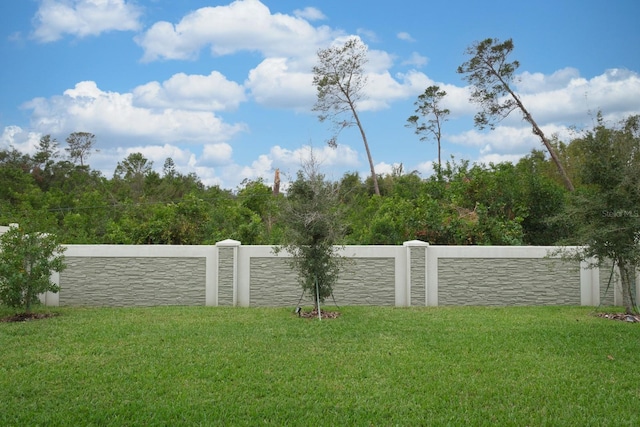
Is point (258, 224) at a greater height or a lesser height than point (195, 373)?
greater

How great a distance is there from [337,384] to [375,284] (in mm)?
7338

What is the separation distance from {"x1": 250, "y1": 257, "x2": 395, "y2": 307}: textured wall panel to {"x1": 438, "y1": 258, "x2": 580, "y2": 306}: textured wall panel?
4.53 feet

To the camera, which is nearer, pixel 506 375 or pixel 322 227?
pixel 506 375

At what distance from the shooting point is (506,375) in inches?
271

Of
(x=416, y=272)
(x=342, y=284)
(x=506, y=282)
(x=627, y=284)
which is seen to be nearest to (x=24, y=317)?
(x=342, y=284)

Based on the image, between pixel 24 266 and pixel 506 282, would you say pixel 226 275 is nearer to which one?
pixel 24 266

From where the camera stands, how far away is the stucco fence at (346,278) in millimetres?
13555

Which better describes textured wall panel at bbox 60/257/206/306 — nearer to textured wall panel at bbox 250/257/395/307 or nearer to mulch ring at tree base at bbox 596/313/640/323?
textured wall panel at bbox 250/257/395/307

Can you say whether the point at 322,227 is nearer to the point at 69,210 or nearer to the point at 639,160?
the point at 639,160

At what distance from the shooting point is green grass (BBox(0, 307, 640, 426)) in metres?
5.59

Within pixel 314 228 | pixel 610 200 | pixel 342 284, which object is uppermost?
pixel 610 200

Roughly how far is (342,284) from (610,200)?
623cm

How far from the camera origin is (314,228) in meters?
11.0

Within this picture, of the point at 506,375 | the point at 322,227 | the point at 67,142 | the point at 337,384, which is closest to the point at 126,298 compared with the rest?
the point at 322,227
